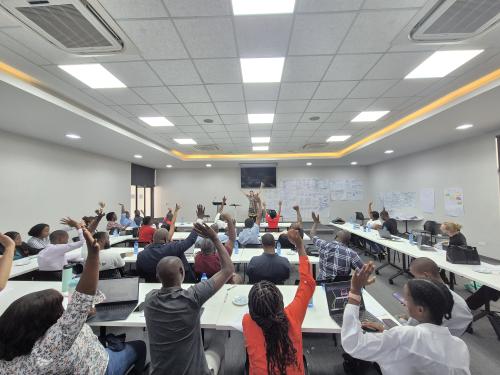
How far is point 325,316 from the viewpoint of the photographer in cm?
182

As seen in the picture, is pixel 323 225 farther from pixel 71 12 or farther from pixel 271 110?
pixel 71 12

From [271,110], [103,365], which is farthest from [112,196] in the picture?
[103,365]

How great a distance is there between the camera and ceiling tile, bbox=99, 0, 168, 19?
189 cm

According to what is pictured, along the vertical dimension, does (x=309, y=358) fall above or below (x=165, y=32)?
below

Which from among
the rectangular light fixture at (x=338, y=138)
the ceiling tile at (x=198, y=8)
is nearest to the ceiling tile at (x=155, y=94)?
the ceiling tile at (x=198, y=8)

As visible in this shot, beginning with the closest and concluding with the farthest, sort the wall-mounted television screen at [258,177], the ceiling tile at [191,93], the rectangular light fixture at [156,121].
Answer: the ceiling tile at [191,93] < the rectangular light fixture at [156,121] < the wall-mounted television screen at [258,177]

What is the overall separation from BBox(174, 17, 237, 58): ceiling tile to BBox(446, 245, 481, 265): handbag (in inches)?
154

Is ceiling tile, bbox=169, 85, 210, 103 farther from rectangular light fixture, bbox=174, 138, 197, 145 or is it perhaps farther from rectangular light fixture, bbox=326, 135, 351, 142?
rectangular light fixture, bbox=326, 135, 351, 142

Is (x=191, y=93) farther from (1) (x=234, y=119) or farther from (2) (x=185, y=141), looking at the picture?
(2) (x=185, y=141)

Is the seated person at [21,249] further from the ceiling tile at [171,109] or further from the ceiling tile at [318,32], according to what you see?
the ceiling tile at [318,32]

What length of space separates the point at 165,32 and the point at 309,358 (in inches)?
146

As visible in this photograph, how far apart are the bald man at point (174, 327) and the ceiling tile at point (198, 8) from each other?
7.00 feet

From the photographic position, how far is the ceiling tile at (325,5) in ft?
6.21

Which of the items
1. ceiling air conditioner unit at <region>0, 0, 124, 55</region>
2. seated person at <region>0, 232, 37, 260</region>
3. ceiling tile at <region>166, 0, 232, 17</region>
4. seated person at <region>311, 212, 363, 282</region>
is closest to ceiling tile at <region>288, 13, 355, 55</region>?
ceiling tile at <region>166, 0, 232, 17</region>
